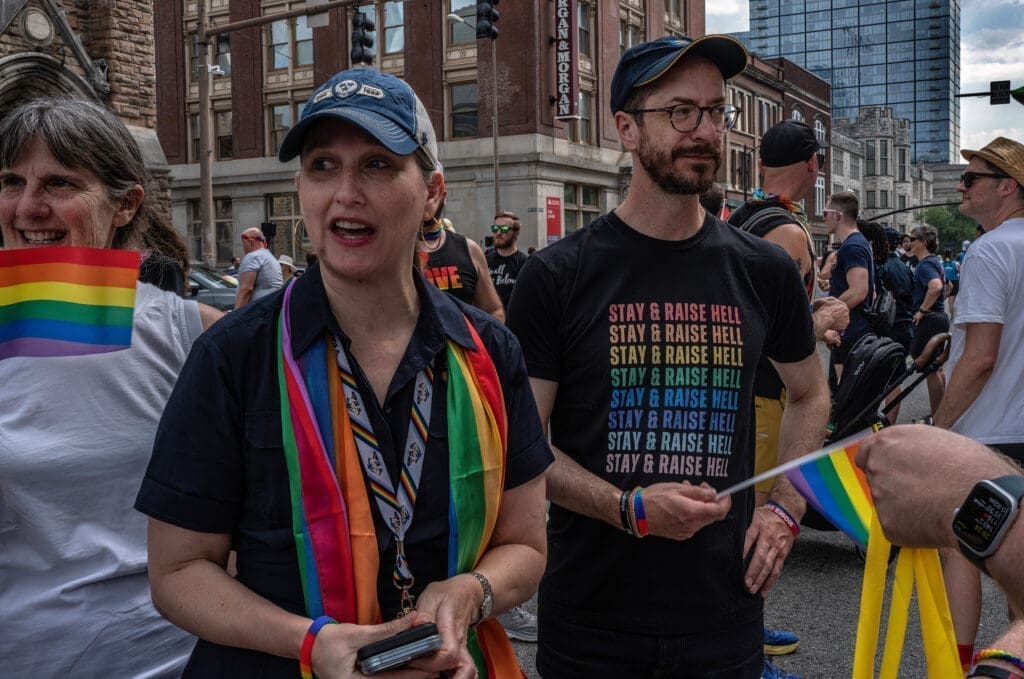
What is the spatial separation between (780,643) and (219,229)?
38233mm

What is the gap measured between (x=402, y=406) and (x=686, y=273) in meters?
1.05

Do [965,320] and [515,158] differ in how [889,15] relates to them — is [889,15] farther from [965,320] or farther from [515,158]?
[965,320]

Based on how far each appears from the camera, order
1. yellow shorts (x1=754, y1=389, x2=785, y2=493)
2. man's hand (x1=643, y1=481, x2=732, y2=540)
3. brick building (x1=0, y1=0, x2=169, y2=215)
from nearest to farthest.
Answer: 1. man's hand (x1=643, y1=481, x2=732, y2=540)
2. yellow shorts (x1=754, y1=389, x2=785, y2=493)
3. brick building (x1=0, y1=0, x2=169, y2=215)

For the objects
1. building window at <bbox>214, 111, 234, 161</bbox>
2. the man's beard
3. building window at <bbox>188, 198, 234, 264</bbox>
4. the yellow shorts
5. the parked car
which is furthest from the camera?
building window at <bbox>214, 111, 234, 161</bbox>

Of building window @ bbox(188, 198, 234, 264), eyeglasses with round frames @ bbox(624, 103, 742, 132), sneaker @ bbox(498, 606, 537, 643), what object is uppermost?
building window @ bbox(188, 198, 234, 264)

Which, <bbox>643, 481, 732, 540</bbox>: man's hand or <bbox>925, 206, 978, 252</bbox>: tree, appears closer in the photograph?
<bbox>643, 481, 732, 540</bbox>: man's hand

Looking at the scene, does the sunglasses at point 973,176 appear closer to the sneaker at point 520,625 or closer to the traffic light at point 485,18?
the sneaker at point 520,625

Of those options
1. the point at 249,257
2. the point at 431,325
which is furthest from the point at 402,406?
the point at 249,257

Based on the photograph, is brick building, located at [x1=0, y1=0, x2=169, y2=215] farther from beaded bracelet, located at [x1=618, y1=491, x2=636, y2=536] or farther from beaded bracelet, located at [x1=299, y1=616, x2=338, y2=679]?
beaded bracelet, located at [x1=299, y1=616, x2=338, y2=679]

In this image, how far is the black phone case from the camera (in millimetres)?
1466

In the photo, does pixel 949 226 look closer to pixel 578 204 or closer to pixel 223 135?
pixel 578 204

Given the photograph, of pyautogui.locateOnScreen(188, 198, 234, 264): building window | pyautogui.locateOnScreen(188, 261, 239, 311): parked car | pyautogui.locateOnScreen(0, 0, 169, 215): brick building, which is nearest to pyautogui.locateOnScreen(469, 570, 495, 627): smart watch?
pyautogui.locateOnScreen(188, 261, 239, 311): parked car

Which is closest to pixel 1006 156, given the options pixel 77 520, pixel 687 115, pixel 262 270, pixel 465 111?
pixel 687 115

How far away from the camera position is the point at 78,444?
1.94 metres
